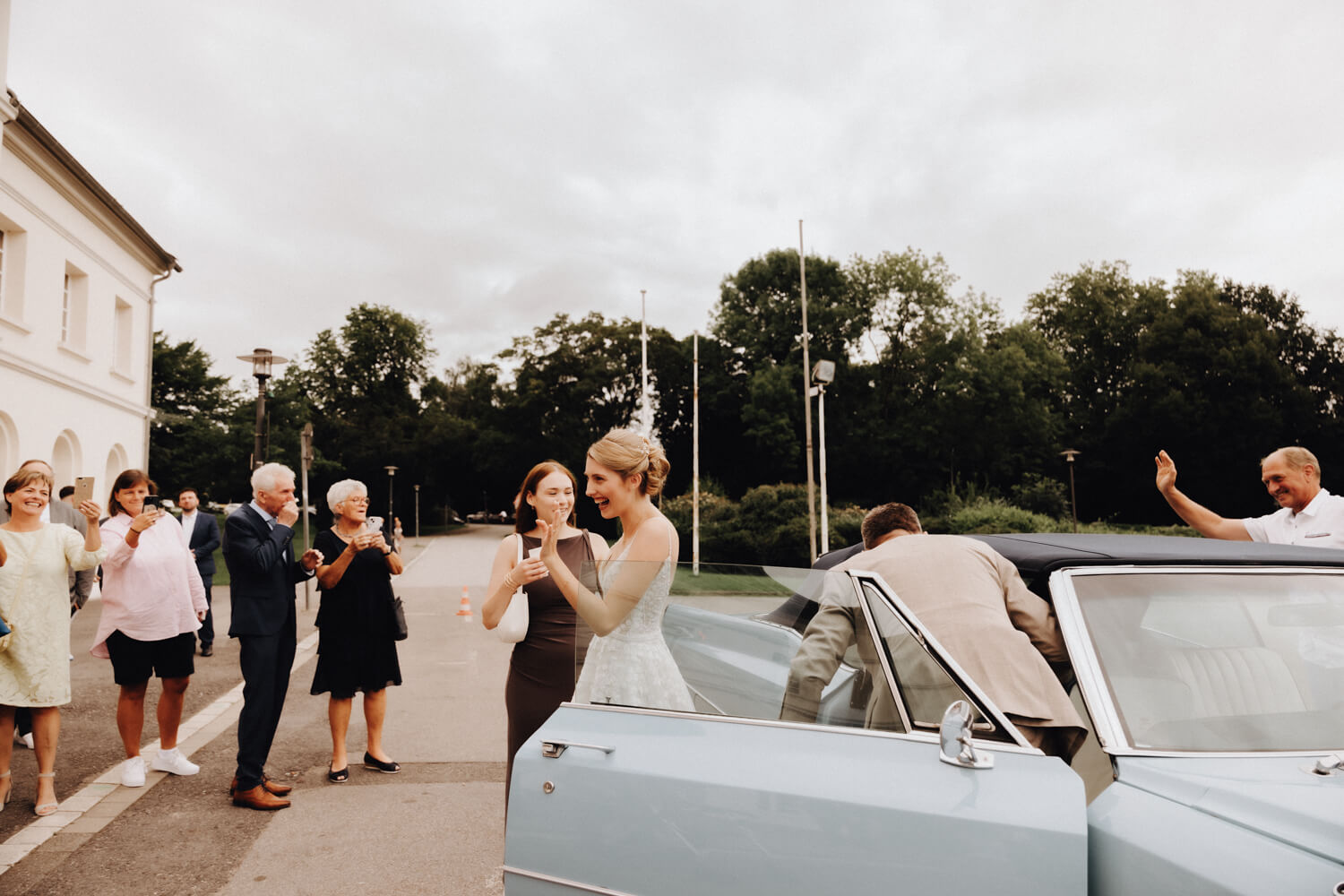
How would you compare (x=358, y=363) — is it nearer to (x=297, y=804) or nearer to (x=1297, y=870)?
(x=297, y=804)

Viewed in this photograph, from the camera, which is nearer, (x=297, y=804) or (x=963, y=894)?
(x=963, y=894)

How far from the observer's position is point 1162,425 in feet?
158

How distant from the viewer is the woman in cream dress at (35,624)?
188 inches

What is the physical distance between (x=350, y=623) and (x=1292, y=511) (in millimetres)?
5642

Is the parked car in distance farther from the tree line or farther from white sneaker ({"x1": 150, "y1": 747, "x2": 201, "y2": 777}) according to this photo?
white sneaker ({"x1": 150, "y1": 747, "x2": 201, "y2": 777})

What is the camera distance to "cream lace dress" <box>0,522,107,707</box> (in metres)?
4.78

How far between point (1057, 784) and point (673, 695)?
1.00m

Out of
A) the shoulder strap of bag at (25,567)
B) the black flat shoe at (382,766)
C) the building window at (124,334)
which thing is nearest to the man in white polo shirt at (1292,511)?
the black flat shoe at (382,766)

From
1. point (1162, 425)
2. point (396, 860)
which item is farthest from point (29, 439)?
point (1162, 425)

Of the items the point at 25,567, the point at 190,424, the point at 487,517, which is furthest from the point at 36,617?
the point at 487,517

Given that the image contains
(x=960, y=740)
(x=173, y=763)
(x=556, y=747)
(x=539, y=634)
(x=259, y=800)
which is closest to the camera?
(x=960, y=740)

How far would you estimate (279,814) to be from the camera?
4949mm

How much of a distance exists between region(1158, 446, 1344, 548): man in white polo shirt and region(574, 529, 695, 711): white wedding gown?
3.35 meters

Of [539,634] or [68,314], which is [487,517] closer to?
[68,314]
